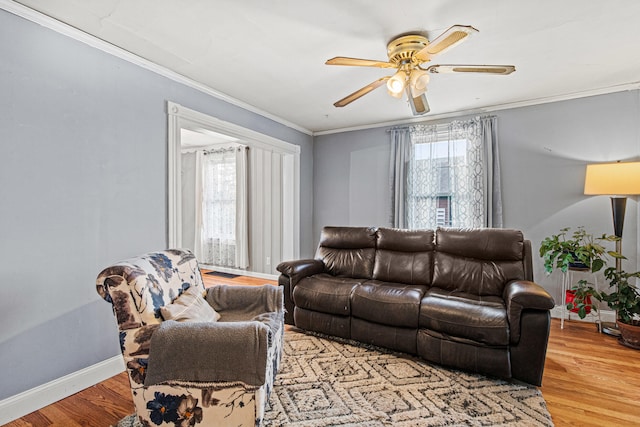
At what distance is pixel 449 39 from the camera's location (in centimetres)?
180

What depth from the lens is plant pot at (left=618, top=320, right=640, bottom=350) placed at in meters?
2.72

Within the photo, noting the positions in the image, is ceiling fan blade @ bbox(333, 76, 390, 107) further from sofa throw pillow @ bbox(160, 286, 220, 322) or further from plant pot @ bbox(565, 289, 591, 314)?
plant pot @ bbox(565, 289, 591, 314)

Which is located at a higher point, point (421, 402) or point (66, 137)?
point (66, 137)

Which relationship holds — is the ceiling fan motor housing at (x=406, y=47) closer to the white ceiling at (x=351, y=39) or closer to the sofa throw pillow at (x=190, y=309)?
the white ceiling at (x=351, y=39)

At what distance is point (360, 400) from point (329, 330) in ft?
2.86

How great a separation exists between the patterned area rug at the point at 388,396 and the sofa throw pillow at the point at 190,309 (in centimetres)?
66

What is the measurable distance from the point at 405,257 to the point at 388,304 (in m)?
0.78

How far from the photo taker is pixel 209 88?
10.5ft

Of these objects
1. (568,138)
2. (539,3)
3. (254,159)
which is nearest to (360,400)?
(539,3)

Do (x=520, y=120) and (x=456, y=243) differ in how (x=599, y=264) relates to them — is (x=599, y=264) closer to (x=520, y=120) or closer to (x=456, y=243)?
(x=456, y=243)

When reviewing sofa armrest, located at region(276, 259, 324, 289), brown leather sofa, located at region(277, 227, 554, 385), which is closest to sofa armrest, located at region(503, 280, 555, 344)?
brown leather sofa, located at region(277, 227, 554, 385)

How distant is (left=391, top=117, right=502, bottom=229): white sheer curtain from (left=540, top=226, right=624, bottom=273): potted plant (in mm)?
606

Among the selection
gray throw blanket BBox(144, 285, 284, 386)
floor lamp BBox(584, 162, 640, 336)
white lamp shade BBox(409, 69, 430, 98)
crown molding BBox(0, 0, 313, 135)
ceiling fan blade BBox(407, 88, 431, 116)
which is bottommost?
gray throw blanket BBox(144, 285, 284, 386)

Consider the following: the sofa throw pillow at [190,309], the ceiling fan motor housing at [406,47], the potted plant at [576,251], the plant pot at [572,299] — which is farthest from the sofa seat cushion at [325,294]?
the plant pot at [572,299]
